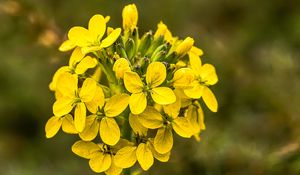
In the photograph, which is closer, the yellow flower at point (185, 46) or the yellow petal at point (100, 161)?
the yellow petal at point (100, 161)

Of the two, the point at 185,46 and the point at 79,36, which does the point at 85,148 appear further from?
the point at 185,46

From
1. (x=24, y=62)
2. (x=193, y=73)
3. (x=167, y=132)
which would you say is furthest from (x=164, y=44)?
(x=24, y=62)

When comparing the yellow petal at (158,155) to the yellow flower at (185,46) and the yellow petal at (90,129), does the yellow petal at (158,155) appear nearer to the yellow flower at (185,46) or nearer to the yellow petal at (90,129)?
the yellow petal at (90,129)

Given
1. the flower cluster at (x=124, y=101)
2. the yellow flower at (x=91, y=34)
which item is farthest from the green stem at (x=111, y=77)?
the yellow flower at (x=91, y=34)

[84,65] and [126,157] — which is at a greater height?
[84,65]

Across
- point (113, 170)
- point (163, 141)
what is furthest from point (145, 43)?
point (113, 170)

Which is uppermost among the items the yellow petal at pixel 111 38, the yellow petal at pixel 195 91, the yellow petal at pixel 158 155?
the yellow petal at pixel 111 38
